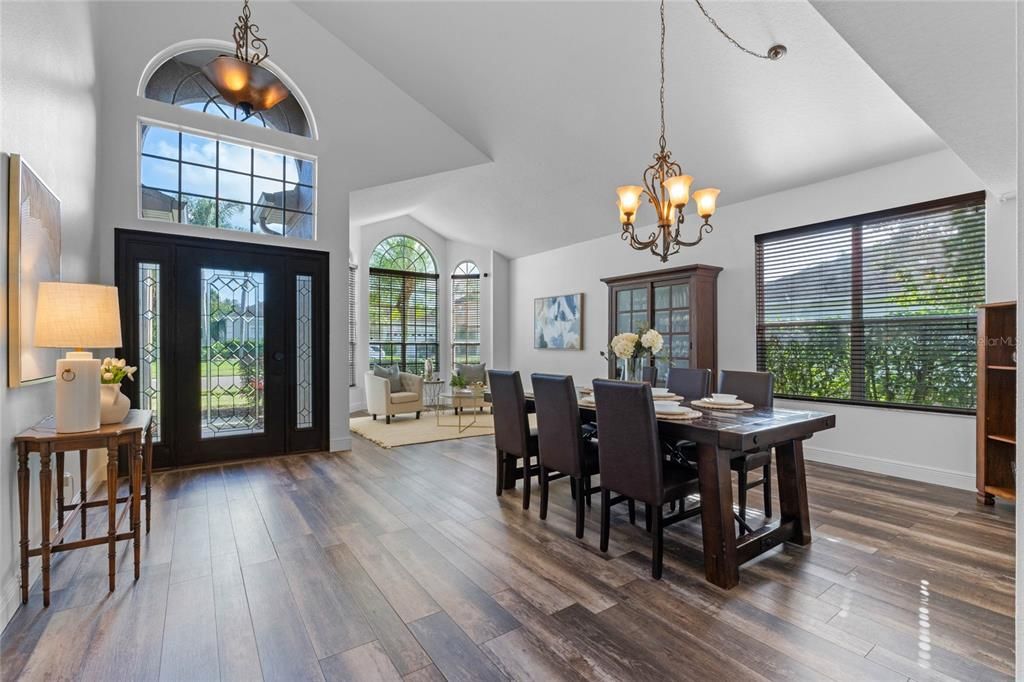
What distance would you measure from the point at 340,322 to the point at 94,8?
3.06 meters

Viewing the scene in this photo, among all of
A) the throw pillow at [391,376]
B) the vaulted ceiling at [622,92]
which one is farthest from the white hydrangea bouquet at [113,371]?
the throw pillow at [391,376]

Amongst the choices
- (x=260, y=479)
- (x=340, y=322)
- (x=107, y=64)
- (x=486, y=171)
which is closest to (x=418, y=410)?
(x=340, y=322)

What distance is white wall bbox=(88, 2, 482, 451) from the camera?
3906mm

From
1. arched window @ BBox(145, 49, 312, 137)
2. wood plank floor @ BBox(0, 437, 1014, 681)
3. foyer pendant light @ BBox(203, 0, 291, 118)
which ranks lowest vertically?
wood plank floor @ BBox(0, 437, 1014, 681)

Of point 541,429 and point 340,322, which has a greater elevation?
point 340,322

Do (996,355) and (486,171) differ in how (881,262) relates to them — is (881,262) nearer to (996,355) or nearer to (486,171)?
(996,355)

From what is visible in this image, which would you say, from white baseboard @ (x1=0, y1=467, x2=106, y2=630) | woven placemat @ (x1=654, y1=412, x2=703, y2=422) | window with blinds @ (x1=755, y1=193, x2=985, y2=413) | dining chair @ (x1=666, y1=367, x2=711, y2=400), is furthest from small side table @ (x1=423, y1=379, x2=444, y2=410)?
woven placemat @ (x1=654, y1=412, x2=703, y2=422)

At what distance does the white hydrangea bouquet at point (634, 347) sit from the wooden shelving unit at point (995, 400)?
2.36m

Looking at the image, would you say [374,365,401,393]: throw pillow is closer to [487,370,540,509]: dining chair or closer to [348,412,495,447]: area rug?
[348,412,495,447]: area rug

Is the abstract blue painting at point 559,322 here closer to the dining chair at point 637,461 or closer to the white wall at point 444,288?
the white wall at point 444,288

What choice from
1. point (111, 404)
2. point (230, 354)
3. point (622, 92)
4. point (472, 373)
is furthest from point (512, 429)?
point (472, 373)

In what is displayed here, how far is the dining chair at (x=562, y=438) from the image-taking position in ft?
9.06

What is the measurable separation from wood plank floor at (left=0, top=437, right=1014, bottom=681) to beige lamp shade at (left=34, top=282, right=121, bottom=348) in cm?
115

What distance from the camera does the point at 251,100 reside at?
7.14 ft
